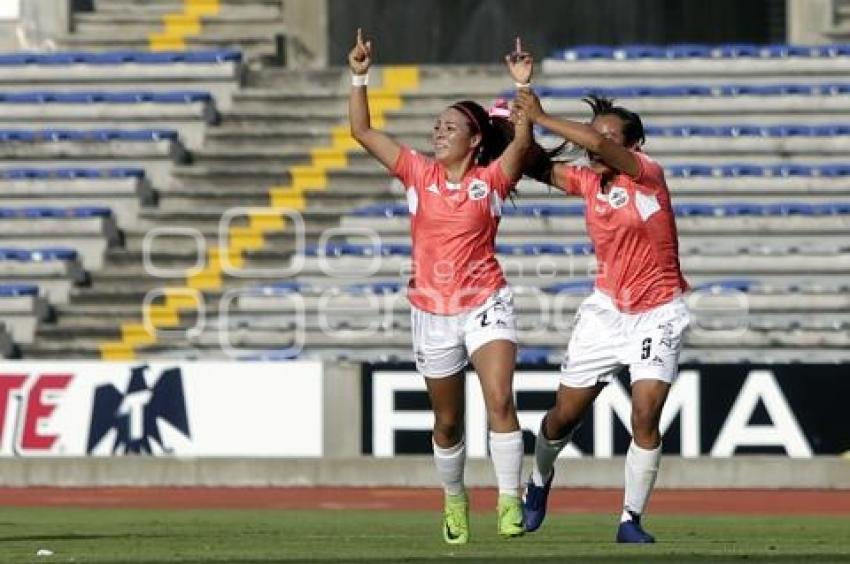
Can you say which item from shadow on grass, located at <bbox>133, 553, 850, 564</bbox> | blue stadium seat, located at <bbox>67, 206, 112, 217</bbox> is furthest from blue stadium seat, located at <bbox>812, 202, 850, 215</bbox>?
shadow on grass, located at <bbox>133, 553, 850, 564</bbox>

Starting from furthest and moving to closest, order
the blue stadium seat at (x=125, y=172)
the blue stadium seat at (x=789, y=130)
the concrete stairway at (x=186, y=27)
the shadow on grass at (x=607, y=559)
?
1. the concrete stairway at (x=186, y=27)
2. the blue stadium seat at (x=125, y=172)
3. the blue stadium seat at (x=789, y=130)
4. the shadow on grass at (x=607, y=559)

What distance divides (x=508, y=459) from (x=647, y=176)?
1458 millimetres

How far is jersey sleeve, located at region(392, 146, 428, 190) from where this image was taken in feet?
36.2

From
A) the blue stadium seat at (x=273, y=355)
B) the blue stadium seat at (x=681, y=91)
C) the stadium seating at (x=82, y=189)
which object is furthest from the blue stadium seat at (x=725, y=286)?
the stadium seating at (x=82, y=189)

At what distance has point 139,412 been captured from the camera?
20.6m

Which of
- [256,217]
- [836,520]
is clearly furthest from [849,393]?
[256,217]

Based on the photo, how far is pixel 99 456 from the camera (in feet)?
67.1

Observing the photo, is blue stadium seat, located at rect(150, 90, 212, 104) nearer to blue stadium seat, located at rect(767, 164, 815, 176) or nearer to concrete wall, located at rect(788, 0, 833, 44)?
blue stadium seat, located at rect(767, 164, 815, 176)

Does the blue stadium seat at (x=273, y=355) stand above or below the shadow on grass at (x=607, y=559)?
below

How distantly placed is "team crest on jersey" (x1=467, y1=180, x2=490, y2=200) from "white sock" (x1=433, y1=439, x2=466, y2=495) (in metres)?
1.17

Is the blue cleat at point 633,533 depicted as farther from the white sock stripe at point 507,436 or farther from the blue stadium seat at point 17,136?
the blue stadium seat at point 17,136

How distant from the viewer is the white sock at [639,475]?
11.1m

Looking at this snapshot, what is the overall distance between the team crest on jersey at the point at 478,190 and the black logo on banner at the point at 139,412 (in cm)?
990

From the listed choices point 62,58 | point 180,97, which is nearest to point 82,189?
point 180,97
